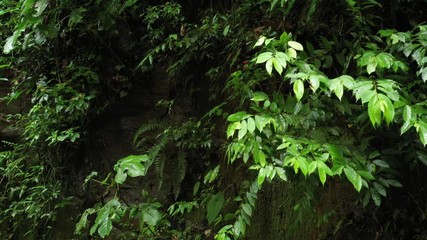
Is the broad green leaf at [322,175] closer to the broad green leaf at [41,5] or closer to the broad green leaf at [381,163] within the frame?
the broad green leaf at [381,163]

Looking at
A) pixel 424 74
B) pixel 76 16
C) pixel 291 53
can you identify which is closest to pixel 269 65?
pixel 291 53

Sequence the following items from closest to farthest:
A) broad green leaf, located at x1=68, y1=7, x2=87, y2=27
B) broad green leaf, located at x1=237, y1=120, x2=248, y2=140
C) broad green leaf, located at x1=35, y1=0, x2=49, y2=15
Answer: broad green leaf, located at x1=237, y1=120, x2=248, y2=140
broad green leaf, located at x1=35, y1=0, x2=49, y2=15
broad green leaf, located at x1=68, y1=7, x2=87, y2=27

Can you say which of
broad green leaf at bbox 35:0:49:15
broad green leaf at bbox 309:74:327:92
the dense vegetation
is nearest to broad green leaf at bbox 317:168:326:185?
the dense vegetation

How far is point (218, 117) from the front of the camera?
13.5 ft

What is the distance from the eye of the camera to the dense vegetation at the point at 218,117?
7.61 feet

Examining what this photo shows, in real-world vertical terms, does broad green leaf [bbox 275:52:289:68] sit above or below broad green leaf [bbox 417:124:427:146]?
above

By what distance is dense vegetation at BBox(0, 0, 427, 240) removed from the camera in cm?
232

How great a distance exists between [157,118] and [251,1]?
1.69 m

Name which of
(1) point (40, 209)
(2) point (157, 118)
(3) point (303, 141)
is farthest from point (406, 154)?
(1) point (40, 209)

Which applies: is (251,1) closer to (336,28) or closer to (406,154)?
(336,28)

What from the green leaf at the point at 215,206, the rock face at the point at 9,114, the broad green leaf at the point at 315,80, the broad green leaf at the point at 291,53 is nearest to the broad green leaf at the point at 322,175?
the broad green leaf at the point at 315,80

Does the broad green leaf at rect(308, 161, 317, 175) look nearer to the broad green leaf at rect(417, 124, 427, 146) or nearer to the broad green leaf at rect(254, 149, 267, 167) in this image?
the broad green leaf at rect(254, 149, 267, 167)

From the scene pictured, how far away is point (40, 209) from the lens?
15.5 feet

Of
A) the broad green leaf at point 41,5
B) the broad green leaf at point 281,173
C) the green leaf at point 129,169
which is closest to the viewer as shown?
the broad green leaf at point 281,173
